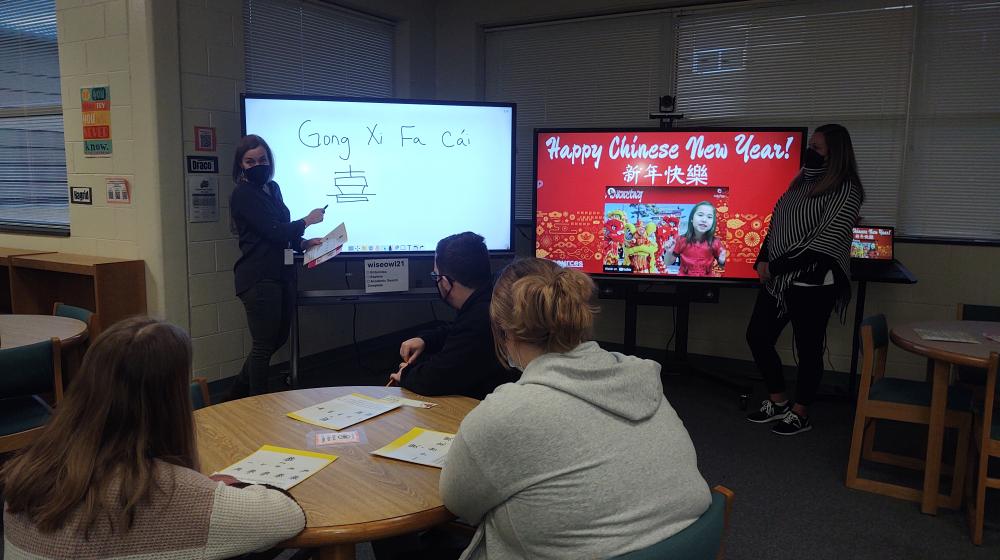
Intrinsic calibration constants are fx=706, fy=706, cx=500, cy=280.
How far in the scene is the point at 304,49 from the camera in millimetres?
4734

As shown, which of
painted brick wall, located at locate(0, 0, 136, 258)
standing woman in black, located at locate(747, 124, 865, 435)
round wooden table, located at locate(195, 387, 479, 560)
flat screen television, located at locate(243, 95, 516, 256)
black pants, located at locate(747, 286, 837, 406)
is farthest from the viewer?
flat screen television, located at locate(243, 95, 516, 256)

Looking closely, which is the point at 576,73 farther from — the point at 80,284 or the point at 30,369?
the point at 30,369

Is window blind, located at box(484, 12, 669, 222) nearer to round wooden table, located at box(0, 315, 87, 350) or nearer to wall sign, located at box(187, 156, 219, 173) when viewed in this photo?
wall sign, located at box(187, 156, 219, 173)

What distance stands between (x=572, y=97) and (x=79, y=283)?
11.4 feet

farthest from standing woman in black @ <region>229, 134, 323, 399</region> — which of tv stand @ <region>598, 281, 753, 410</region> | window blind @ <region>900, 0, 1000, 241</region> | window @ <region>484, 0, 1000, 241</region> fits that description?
window blind @ <region>900, 0, 1000, 241</region>

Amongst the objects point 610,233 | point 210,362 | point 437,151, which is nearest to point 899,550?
point 610,233

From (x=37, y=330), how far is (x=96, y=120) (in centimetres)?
154

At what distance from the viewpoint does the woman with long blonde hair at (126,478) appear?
3.55 feet

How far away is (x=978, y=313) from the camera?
3.32 m

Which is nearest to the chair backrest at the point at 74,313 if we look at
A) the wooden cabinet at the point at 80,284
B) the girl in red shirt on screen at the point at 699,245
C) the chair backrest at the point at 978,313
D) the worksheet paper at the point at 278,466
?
the wooden cabinet at the point at 80,284

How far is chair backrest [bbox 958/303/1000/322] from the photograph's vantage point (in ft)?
10.8

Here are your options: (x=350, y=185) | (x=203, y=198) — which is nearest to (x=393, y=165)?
(x=350, y=185)

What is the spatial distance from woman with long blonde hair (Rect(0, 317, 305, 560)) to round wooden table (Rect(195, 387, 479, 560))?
17 centimetres

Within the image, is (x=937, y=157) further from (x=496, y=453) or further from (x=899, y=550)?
(x=496, y=453)
